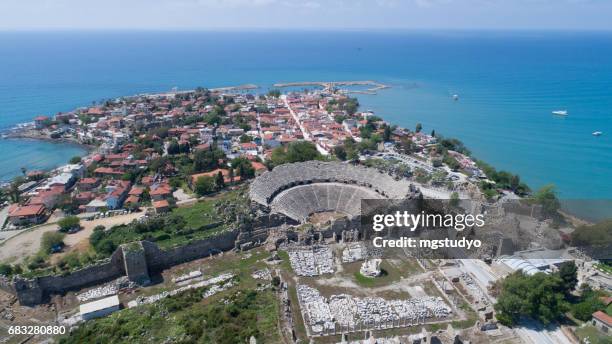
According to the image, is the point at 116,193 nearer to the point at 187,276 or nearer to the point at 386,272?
the point at 187,276

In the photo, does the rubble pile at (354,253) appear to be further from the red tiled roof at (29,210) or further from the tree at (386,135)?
the tree at (386,135)

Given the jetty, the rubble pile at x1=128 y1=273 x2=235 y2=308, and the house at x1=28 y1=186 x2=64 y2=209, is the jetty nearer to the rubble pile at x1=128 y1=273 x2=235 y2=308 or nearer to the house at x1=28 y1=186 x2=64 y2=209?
the house at x1=28 y1=186 x2=64 y2=209

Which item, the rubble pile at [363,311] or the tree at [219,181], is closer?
the rubble pile at [363,311]

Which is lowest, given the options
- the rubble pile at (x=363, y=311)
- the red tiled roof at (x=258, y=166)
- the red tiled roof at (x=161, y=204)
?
the rubble pile at (x=363, y=311)

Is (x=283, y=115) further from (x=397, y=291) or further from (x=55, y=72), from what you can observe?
(x=55, y=72)

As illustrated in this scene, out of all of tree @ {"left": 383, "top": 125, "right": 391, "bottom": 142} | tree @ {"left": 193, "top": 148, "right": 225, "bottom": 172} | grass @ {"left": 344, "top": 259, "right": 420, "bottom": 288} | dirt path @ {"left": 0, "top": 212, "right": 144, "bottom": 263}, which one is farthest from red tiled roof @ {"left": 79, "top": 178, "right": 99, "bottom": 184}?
tree @ {"left": 383, "top": 125, "right": 391, "bottom": 142}

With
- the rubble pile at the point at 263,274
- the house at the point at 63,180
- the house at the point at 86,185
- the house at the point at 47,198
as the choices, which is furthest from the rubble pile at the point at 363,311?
the house at the point at 63,180
